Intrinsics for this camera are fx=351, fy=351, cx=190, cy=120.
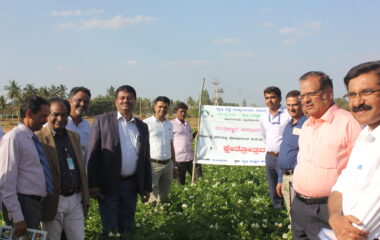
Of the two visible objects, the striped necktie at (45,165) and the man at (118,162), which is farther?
the man at (118,162)

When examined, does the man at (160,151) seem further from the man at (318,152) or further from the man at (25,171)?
the man at (318,152)

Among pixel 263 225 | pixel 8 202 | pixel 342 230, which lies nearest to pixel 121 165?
pixel 8 202

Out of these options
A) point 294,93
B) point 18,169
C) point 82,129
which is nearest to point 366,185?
point 18,169

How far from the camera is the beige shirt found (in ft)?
10.1

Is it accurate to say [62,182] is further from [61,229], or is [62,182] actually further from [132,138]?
[132,138]

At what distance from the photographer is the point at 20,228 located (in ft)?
9.99

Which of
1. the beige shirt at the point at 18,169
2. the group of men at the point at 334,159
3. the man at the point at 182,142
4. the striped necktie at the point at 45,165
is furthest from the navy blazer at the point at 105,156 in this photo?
the man at the point at 182,142

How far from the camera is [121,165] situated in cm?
440

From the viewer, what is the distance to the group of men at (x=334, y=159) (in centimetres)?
192

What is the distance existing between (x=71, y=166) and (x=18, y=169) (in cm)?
64

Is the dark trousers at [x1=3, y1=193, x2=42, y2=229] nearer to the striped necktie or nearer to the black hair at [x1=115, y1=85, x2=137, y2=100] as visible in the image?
the striped necktie

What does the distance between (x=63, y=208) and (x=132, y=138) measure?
1271 mm

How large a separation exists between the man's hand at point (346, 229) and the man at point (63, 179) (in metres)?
2.66

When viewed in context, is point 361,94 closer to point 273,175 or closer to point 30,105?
point 30,105
